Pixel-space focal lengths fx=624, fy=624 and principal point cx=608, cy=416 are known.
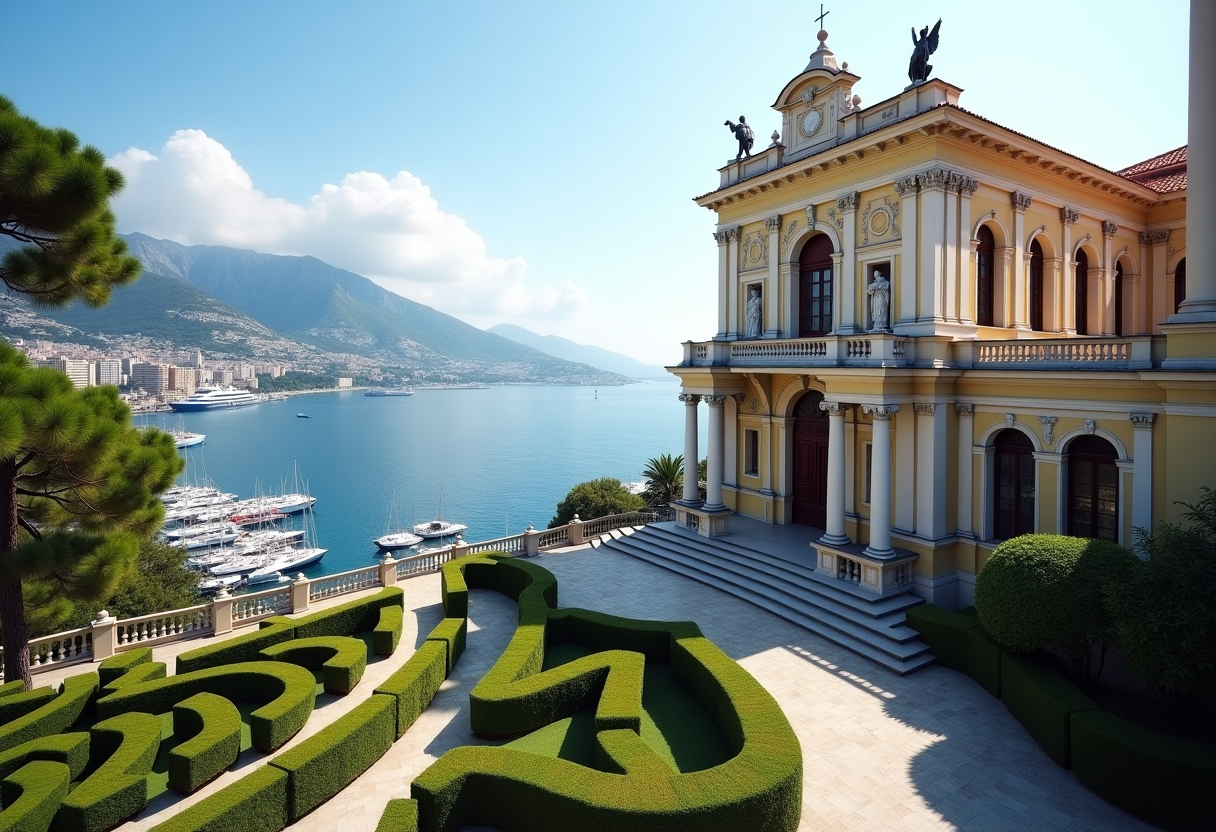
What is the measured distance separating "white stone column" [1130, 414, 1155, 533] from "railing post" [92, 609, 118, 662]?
2474 centimetres

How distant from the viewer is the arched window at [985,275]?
64.3 feet

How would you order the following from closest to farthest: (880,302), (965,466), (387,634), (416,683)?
(416,683) < (387,634) < (965,466) < (880,302)

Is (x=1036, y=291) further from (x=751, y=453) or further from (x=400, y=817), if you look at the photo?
(x=400, y=817)

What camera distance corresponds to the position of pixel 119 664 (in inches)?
519

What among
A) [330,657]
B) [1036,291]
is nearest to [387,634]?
[330,657]

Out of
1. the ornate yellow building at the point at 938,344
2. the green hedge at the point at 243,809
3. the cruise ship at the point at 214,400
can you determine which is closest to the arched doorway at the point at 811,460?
the ornate yellow building at the point at 938,344

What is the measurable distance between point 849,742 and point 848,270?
1458cm

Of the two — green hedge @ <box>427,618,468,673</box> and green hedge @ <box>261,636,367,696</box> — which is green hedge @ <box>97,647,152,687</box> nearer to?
green hedge @ <box>261,636,367,696</box>

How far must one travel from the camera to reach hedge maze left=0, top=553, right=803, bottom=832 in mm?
8883

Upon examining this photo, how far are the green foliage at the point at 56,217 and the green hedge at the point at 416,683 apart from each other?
31.7ft

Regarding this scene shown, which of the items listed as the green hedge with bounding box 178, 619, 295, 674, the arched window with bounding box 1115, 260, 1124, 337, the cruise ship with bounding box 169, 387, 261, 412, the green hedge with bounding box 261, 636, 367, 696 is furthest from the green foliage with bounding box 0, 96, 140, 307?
the cruise ship with bounding box 169, 387, 261, 412

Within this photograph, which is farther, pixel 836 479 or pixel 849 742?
pixel 836 479

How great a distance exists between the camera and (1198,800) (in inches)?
360

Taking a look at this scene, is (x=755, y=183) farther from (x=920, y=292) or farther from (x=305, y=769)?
(x=305, y=769)
